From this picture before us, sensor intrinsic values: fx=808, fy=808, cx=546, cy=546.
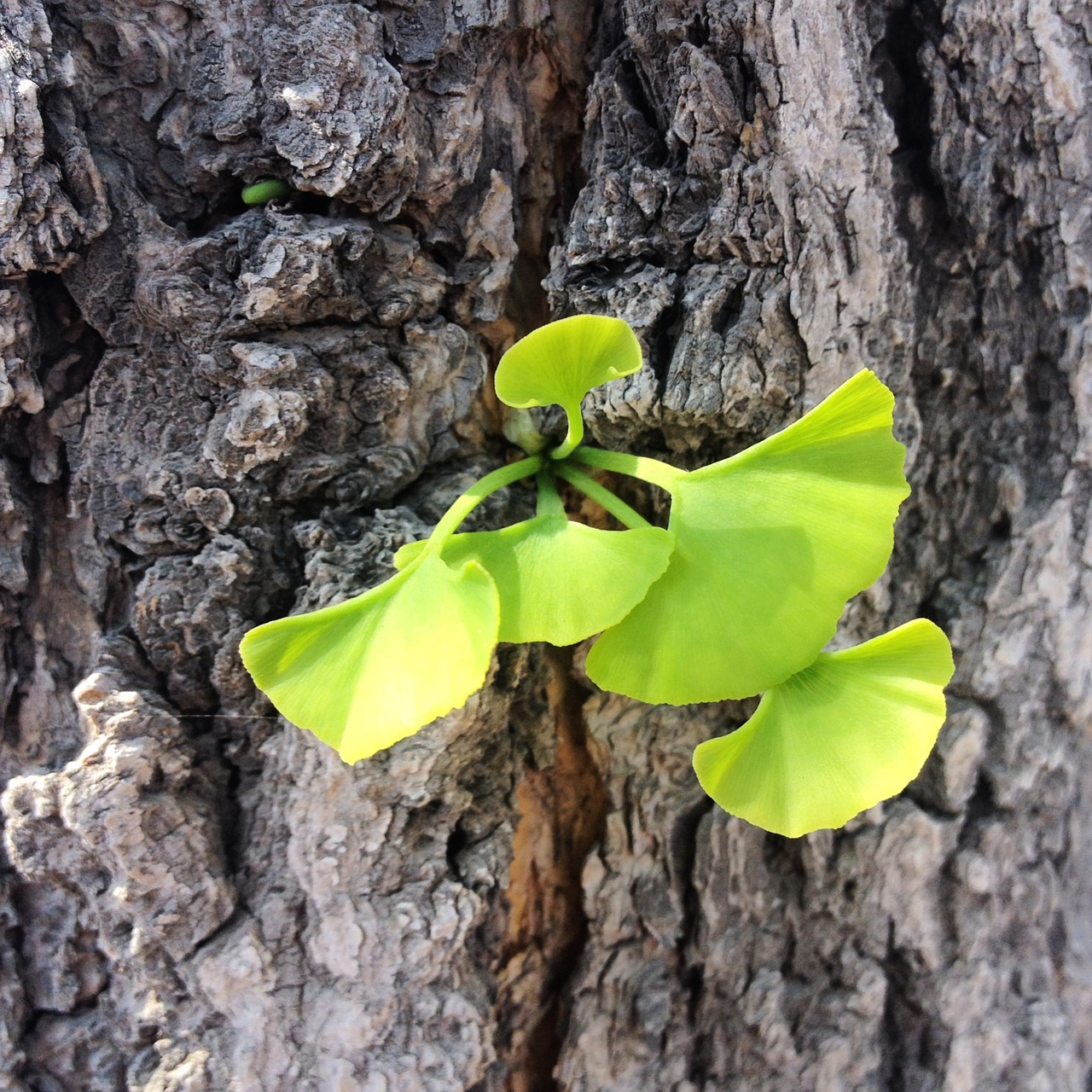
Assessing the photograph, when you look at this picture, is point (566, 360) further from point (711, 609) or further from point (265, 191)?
point (265, 191)

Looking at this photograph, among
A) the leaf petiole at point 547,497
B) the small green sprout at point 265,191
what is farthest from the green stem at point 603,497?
the small green sprout at point 265,191

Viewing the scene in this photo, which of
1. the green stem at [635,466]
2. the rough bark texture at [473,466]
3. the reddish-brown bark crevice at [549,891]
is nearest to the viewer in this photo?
the green stem at [635,466]

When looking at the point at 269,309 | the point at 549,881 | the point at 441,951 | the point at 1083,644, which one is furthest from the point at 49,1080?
the point at 1083,644

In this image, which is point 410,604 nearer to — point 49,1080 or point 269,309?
point 269,309

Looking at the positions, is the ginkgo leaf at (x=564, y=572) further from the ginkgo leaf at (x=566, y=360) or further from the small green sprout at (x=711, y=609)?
the ginkgo leaf at (x=566, y=360)

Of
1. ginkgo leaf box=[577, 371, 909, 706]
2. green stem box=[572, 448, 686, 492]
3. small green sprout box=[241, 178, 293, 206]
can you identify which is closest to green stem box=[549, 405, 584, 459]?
green stem box=[572, 448, 686, 492]
